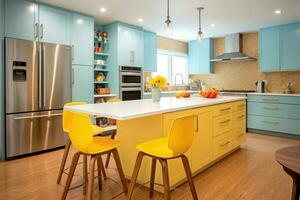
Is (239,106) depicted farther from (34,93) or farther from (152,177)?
(34,93)

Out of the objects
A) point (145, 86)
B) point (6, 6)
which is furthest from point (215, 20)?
point (6, 6)

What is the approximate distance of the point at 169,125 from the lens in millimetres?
2209

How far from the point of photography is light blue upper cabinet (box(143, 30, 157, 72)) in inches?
213

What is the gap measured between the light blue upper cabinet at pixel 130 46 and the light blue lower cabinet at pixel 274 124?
296 cm

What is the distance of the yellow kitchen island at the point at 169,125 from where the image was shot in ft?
6.89

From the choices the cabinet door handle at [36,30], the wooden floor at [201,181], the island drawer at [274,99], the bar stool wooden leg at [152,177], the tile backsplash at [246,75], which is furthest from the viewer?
the tile backsplash at [246,75]

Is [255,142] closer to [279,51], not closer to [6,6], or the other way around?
[279,51]

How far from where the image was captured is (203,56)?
643cm

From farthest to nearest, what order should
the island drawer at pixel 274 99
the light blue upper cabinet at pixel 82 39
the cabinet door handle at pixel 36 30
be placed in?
the island drawer at pixel 274 99
the light blue upper cabinet at pixel 82 39
the cabinet door handle at pixel 36 30

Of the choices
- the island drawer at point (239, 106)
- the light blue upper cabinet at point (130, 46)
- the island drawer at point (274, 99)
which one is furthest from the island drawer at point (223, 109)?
the light blue upper cabinet at point (130, 46)

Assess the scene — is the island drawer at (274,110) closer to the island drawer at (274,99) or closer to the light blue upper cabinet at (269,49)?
the island drawer at (274,99)

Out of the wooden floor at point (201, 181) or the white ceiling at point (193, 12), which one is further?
the white ceiling at point (193, 12)

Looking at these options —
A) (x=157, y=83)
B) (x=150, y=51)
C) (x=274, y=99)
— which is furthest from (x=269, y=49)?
(x=157, y=83)

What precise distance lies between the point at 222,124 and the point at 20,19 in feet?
11.2
